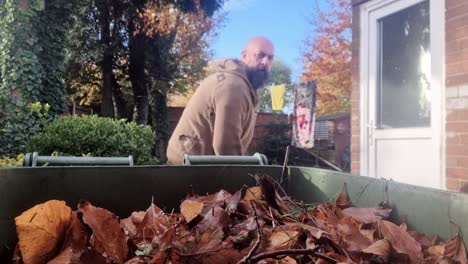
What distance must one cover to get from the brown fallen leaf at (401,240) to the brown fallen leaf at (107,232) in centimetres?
50

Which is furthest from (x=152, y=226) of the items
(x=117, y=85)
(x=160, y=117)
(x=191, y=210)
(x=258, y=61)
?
(x=117, y=85)

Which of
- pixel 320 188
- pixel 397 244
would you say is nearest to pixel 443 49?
pixel 320 188

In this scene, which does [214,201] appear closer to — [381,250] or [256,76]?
[381,250]

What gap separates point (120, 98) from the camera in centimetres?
1655

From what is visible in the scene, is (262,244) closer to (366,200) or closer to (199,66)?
(366,200)

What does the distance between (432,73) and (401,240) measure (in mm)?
2926

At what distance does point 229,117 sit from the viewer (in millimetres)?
2420

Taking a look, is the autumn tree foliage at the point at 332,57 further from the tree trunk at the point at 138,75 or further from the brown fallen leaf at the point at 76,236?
the brown fallen leaf at the point at 76,236

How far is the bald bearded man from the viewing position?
2.42 m

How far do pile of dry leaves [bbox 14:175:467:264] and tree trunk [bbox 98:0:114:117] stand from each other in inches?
587

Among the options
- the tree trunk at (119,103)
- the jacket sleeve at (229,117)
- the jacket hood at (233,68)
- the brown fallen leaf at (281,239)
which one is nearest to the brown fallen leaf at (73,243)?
the brown fallen leaf at (281,239)

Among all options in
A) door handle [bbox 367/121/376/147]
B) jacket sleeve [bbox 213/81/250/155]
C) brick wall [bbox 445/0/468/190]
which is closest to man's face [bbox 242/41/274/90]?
jacket sleeve [bbox 213/81/250/155]

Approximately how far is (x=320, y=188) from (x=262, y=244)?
578 millimetres

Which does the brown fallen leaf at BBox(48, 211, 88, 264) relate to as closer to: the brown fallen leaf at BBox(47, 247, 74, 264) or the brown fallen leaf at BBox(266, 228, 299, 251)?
the brown fallen leaf at BBox(47, 247, 74, 264)
